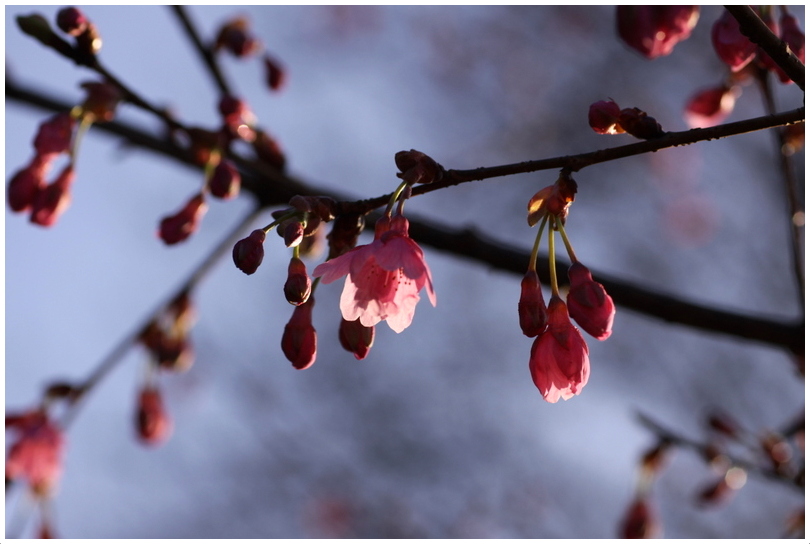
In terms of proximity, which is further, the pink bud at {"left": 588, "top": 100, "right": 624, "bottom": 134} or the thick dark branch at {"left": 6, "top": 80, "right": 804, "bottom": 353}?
the thick dark branch at {"left": 6, "top": 80, "right": 804, "bottom": 353}

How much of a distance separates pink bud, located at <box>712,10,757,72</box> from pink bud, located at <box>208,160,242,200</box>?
1164mm

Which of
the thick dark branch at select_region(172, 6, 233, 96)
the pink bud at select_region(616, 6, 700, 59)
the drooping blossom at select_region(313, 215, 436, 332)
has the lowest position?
the drooping blossom at select_region(313, 215, 436, 332)

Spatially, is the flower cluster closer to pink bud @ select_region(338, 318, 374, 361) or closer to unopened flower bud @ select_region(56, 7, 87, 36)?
pink bud @ select_region(338, 318, 374, 361)

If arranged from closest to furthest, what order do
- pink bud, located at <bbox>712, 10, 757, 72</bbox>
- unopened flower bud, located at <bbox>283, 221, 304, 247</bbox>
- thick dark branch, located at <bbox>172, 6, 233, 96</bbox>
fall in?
1. unopened flower bud, located at <bbox>283, 221, 304, 247</bbox>
2. pink bud, located at <bbox>712, 10, 757, 72</bbox>
3. thick dark branch, located at <bbox>172, 6, 233, 96</bbox>

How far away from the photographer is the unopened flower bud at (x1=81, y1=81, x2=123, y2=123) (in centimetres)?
173

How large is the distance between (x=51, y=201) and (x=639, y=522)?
2307 mm

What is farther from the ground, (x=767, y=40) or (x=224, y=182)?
(x=767, y=40)

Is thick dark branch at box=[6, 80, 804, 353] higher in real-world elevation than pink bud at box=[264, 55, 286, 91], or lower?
lower

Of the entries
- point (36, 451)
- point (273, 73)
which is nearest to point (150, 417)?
point (36, 451)

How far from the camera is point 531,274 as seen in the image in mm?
1240

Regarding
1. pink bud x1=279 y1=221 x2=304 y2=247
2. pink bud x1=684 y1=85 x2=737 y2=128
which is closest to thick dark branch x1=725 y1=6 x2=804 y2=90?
pink bud x1=279 y1=221 x2=304 y2=247

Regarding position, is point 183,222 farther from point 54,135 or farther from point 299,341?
point 299,341

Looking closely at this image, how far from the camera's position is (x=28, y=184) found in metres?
1.82

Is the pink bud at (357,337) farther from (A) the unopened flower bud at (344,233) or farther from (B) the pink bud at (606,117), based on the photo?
(B) the pink bud at (606,117)
